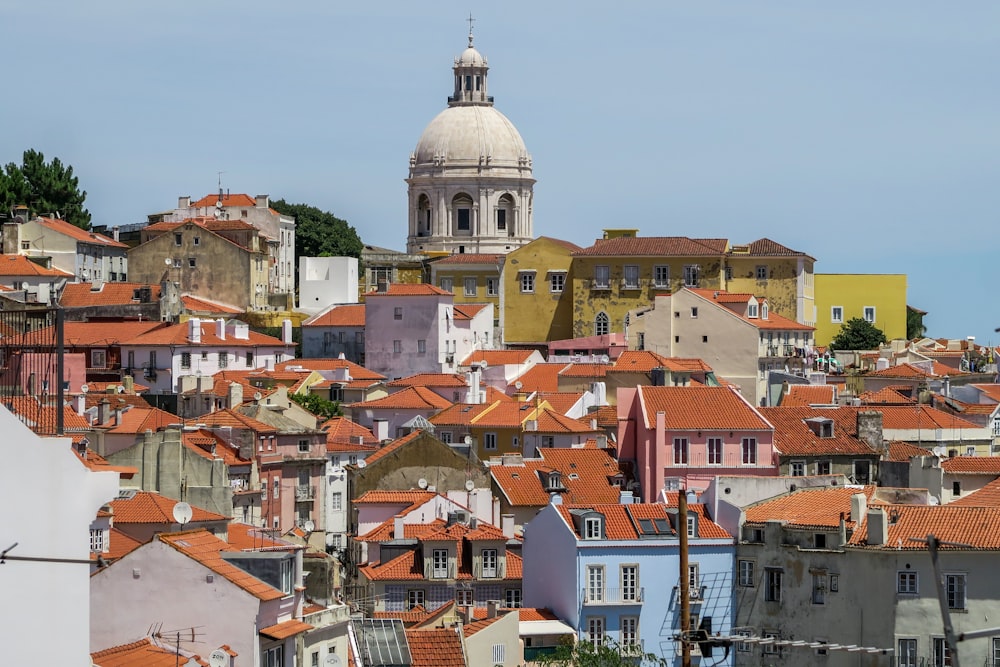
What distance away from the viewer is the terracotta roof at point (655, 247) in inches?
4139

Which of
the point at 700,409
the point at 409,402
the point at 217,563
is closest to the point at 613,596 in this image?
the point at 700,409

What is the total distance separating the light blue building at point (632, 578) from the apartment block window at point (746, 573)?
21 centimetres

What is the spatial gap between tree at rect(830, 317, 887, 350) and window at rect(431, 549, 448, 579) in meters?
65.9

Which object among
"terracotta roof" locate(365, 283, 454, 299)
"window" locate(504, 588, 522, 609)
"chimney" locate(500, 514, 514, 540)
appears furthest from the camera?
"terracotta roof" locate(365, 283, 454, 299)

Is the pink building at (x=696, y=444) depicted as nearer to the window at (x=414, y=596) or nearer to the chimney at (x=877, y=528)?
the window at (x=414, y=596)

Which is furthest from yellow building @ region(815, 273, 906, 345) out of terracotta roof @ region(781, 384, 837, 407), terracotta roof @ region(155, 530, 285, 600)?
terracotta roof @ region(155, 530, 285, 600)

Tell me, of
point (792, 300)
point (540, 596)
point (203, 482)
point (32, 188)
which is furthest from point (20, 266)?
point (540, 596)

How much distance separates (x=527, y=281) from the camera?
108438 millimetres

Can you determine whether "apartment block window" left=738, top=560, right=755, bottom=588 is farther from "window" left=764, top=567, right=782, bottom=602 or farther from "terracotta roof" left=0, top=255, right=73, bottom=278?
"terracotta roof" left=0, top=255, right=73, bottom=278

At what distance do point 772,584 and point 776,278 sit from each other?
64.6 m

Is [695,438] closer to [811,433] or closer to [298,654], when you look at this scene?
[811,433]

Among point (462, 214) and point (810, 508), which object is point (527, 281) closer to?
point (462, 214)

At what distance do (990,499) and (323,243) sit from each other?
85.4 meters

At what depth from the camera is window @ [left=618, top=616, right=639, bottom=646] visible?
45719mm
